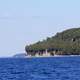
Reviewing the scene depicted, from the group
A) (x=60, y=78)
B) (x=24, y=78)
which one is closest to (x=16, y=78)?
(x=24, y=78)

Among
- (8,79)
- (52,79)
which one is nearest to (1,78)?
(8,79)

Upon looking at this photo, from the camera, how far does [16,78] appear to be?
67.6m

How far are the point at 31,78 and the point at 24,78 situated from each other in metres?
1.02

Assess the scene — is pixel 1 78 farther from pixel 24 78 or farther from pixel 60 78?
pixel 60 78

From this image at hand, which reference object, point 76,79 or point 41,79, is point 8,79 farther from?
point 76,79

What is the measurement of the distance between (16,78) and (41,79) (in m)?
3.11

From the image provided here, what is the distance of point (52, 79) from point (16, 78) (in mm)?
4485

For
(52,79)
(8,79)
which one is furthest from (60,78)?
(8,79)

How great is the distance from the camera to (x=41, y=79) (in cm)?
6694

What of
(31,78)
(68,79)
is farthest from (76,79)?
(31,78)

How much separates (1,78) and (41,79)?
4973 millimetres

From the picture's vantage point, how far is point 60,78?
6756 centimetres

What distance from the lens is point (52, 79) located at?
218ft

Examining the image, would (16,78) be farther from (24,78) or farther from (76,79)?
(76,79)
